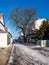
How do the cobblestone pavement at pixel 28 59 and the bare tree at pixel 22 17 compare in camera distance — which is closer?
the cobblestone pavement at pixel 28 59

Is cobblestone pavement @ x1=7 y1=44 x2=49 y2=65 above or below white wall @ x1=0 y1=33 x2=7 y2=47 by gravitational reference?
below

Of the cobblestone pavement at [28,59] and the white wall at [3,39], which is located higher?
the white wall at [3,39]

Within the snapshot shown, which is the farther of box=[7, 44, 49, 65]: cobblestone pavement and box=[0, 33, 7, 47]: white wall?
box=[0, 33, 7, 47]: white wall

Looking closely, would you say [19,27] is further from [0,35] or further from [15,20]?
[0,35]

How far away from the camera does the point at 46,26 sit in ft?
154

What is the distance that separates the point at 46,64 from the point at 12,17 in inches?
1978

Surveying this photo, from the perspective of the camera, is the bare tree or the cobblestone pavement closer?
the cobblestone pavement

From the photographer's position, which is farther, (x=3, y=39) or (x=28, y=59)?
(x=3, y=39)

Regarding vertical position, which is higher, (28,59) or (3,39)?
(3,39)

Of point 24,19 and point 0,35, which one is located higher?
point 24,19

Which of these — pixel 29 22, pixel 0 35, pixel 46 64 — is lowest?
pixel 46 64

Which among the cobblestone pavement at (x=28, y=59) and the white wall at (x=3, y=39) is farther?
the white wall at (x=3, y=39)

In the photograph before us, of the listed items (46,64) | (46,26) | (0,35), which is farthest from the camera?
(46,26)

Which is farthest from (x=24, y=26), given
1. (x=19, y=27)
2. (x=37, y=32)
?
(x=37, y=32)
